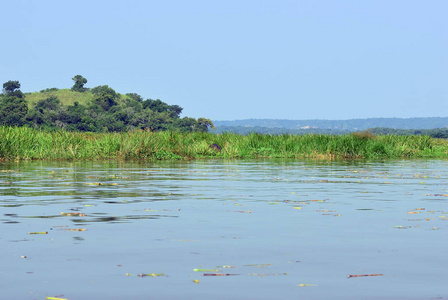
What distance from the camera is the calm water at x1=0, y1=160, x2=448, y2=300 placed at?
7.15 metres

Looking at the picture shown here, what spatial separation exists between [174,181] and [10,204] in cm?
789

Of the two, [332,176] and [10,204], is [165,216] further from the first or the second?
[332,176]

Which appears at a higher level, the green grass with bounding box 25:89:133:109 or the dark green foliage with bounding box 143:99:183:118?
the green grass with bounding box 25:89:133:109

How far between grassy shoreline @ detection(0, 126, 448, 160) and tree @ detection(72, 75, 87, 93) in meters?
135

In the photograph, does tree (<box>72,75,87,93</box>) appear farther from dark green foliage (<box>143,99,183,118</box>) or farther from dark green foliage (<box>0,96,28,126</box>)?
dark green foliage (<box>0,96,28,126</box>)

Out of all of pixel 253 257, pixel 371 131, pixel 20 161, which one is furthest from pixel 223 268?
pixel 371 131

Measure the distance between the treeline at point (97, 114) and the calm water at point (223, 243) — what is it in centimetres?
9894

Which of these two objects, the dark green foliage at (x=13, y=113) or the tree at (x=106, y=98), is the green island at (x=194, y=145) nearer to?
the dark green foliage at (x=13, y=113)

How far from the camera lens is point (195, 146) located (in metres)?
42.8

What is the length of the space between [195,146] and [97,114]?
343ft

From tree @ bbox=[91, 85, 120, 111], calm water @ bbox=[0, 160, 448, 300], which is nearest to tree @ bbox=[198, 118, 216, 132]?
tree @ bbox=[91, 85, 120, 111]

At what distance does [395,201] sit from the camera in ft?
52.2

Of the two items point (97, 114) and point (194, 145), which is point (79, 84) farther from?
point (194, 145)

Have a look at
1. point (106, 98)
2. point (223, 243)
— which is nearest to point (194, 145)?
point (223, 243)
